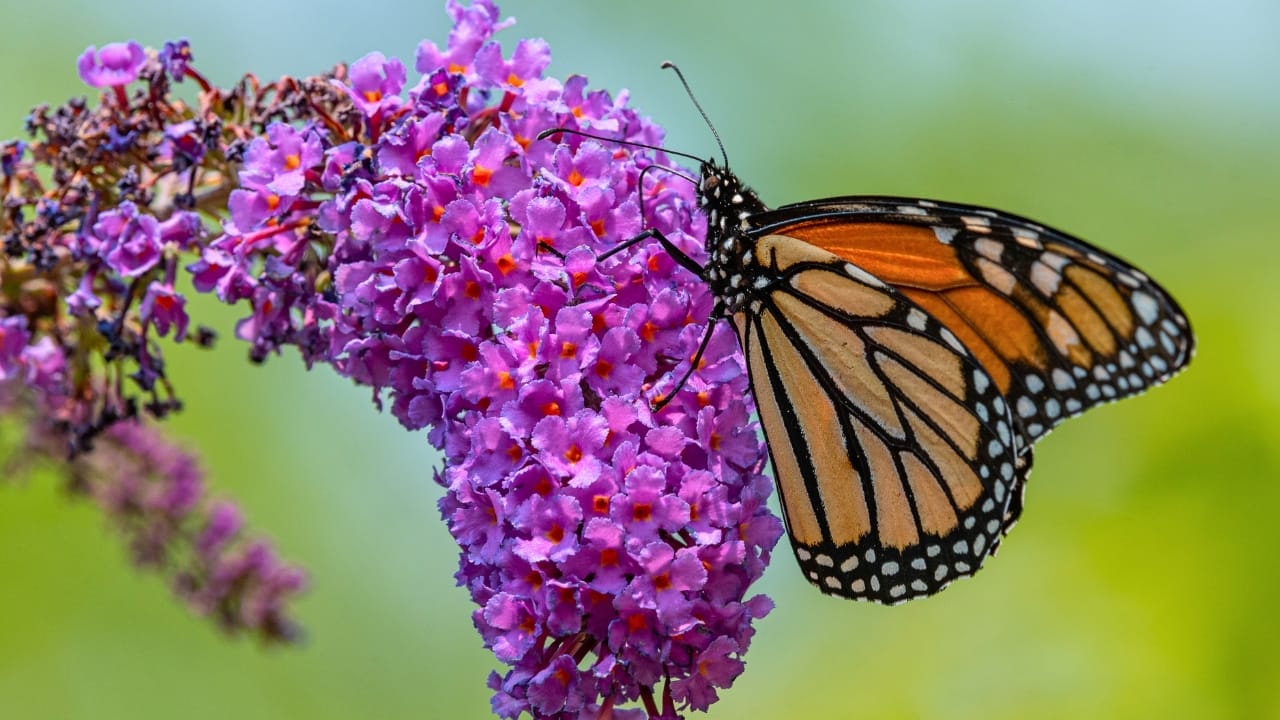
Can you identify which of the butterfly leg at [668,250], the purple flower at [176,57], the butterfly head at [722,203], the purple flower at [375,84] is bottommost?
the butterfly leg at [668,250]

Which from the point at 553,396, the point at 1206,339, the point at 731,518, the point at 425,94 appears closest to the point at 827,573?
the point at 731,518

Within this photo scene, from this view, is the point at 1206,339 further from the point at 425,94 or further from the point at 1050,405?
the point at 425,94

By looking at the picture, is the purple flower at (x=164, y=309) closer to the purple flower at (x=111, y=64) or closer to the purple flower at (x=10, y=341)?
the purple flower at (x=10, y=341)

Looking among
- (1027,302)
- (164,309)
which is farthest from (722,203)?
(164,309)

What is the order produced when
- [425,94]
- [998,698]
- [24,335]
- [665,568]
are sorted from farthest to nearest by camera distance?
[998,698], [24,335], [425,94], [665,568]

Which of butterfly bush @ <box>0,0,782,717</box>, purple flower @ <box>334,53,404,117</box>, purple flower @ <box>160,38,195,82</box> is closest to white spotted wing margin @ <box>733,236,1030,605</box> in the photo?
butterfly bush @ <box>0,0,782,717</box>

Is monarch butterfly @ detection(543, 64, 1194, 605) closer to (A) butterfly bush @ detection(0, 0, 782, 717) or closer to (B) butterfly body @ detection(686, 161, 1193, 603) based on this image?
(B) butterfly body @ detection(686, 161, 1193, 603)

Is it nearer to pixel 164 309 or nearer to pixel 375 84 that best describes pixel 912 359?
pixel 375 84

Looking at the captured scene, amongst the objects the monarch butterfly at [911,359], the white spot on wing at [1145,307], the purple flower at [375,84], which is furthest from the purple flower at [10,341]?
the white spot on wing at [1145,307]
